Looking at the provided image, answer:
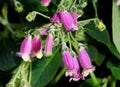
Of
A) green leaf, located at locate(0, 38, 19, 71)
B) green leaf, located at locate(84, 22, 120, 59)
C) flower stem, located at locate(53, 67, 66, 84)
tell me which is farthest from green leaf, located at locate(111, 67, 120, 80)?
green leaf, located at locate(0, 38, 19, 71)

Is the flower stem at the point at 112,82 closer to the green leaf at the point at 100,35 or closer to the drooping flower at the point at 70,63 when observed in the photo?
the green leaf at the point at 100,35

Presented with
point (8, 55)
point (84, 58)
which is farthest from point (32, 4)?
point (84, 58)

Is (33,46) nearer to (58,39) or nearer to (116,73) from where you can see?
(58,39)

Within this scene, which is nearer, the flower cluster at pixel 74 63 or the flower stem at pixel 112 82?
the flower cluster at pixel 74 63

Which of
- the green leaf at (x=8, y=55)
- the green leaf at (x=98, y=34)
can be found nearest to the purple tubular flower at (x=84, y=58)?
the green leaf at (x=98, y=34)

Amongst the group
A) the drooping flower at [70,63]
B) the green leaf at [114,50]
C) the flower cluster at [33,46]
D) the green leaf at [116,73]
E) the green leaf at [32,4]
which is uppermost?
the green leaf at [32,4]

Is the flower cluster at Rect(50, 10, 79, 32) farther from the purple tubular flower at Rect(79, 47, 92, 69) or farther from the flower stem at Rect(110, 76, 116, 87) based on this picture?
the flower stem at Rect(110, 76, 116, 87)
